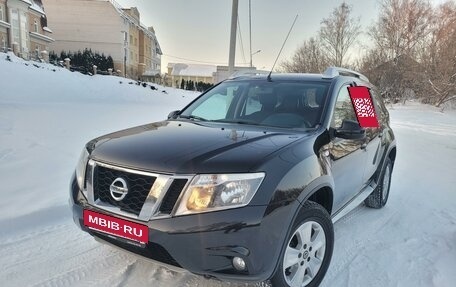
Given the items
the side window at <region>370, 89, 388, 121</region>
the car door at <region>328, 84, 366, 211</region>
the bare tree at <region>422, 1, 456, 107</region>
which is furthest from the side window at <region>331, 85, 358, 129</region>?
the bare tree at <region>422, 1, 456, 107</region>

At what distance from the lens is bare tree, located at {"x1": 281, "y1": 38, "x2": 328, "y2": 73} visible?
39641 millimetres

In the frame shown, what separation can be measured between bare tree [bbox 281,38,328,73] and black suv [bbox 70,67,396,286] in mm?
35996

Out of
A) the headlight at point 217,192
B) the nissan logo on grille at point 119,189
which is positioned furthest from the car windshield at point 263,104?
the nissan logo on grille at point 119,189

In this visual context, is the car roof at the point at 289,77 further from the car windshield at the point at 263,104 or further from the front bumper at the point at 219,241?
the front bumper at the point at 219,241

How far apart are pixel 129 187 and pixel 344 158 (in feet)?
6.28

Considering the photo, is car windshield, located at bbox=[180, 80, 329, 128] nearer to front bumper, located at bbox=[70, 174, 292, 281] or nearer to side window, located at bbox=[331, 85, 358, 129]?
side window, located at bbox=[331, 85, 358, 129]

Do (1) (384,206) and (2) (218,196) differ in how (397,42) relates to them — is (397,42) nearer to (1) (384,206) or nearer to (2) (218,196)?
(1) (384,206)

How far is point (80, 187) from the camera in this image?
111 inches

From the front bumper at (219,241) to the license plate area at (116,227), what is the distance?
0.15ft

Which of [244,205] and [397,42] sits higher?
[397,42]

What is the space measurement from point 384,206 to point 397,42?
3256cm

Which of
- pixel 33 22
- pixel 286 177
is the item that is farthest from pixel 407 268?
pixel 33 22

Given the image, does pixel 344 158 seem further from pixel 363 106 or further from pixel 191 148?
pixel 191 148

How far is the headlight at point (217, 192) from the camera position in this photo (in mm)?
2320
